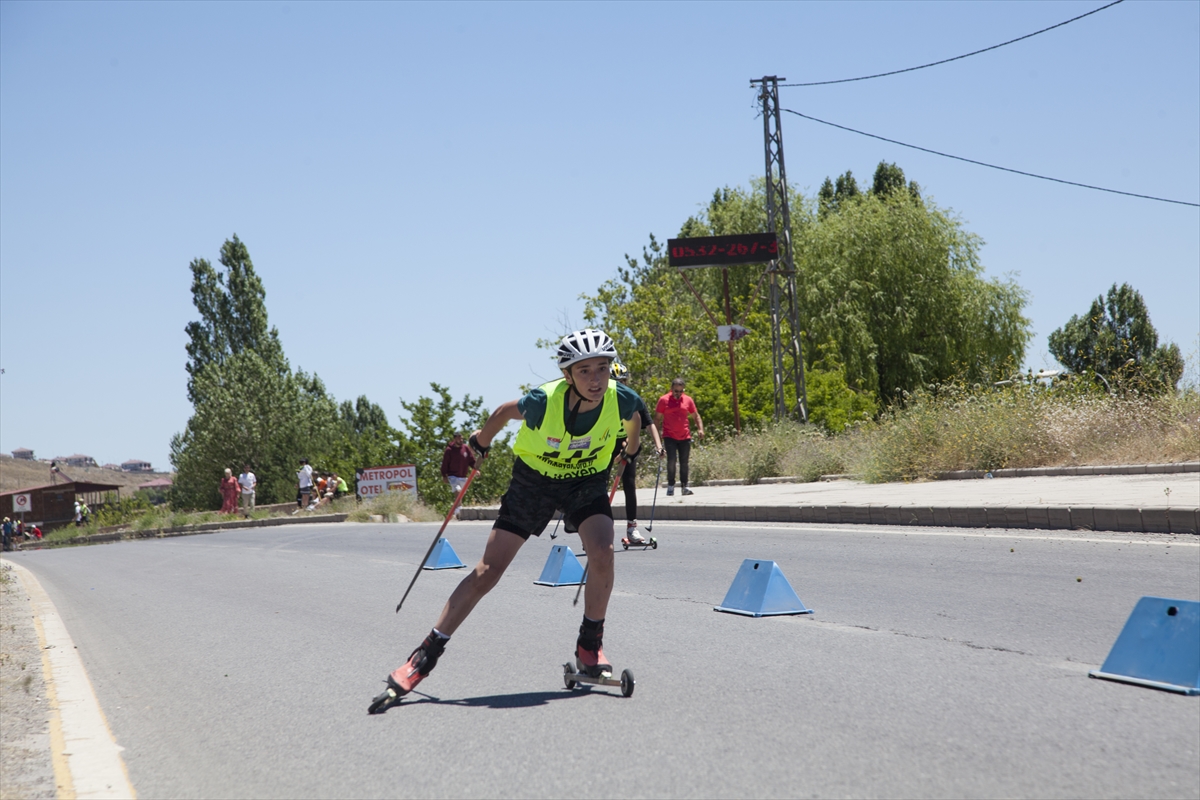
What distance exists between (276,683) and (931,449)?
14.2 meters

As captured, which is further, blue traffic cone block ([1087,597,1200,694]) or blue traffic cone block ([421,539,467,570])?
blue traffic cone block ([421,539,467,570])

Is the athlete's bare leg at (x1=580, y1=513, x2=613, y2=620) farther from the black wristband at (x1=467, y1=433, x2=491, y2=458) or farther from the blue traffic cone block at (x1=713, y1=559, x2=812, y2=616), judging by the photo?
the blue traffic cone block at (x1=713, y1=559, x2=812, y2=616)

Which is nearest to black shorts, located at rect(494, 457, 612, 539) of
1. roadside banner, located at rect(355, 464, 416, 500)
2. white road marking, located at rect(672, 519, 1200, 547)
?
white road marking, located at rect(672, 519, 1200, 547)

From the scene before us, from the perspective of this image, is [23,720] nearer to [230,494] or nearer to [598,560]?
[598,560]

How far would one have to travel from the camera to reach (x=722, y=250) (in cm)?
3009

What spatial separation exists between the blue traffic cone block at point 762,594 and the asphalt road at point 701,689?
15 cm

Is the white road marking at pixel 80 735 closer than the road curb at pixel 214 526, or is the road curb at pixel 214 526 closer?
the white road marking at pixel 80 735

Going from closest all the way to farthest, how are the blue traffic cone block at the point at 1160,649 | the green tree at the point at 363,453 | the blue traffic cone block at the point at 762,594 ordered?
the blue traffic cone block at the point at 1160,649 < the blue traffic cone block at the point at 762,594 < the green tree at the point at 363,453

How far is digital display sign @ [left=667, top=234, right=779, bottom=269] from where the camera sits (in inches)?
1112

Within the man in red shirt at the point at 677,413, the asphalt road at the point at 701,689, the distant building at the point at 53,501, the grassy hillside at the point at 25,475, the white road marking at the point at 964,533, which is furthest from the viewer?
the grassy hillside at the point at 25,475

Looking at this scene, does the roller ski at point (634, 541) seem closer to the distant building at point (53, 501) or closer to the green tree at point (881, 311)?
the green tree at point (881, 311)

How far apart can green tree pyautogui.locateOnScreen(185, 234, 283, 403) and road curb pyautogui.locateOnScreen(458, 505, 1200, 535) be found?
169ft

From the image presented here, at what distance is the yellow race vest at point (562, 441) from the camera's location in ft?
17.6

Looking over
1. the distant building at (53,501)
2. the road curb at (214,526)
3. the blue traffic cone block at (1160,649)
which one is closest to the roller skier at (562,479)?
the blue traffic cone block at (1160,649)
